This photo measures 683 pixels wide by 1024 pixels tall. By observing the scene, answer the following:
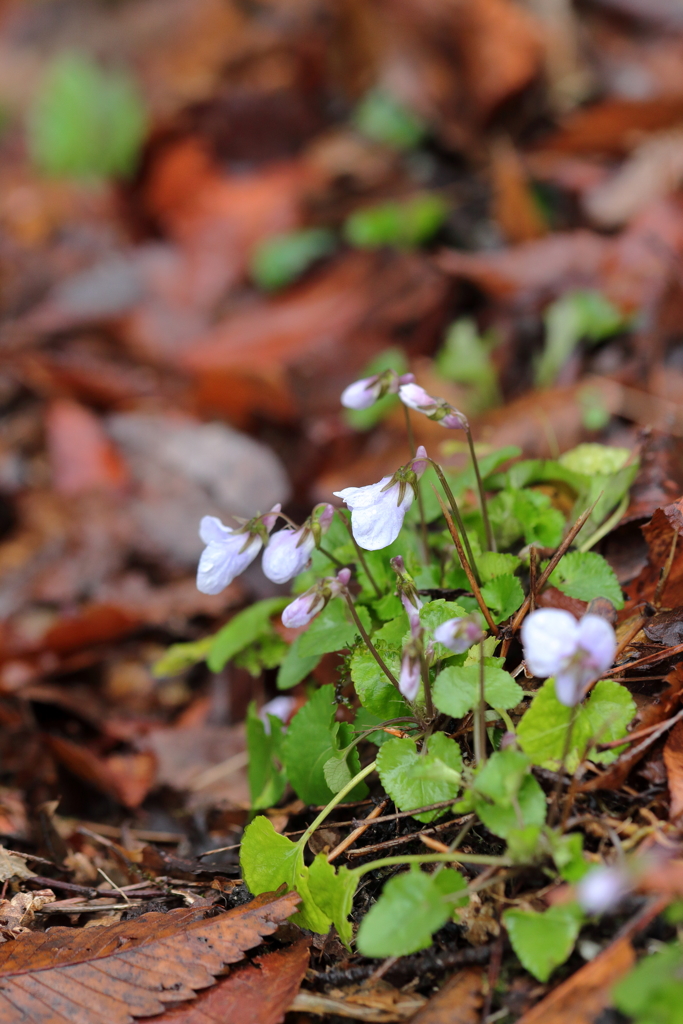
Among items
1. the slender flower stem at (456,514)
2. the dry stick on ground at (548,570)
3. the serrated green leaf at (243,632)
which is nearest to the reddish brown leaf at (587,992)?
the dry stick on ground at (548,570)

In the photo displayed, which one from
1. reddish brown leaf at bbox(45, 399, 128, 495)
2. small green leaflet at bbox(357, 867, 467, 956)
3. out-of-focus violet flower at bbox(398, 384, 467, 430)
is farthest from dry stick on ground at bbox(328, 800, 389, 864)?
reddish brown leaf at bbox(45, 399, 128, 495)

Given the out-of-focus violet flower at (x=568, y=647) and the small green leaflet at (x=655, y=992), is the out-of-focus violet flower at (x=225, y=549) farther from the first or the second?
the small green leaflet at (x=655, y=992)

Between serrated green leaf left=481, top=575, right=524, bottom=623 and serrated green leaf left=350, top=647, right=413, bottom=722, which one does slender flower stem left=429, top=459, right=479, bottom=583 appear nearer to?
serrated green leaf left=481, top=575, right=524, bottom=623

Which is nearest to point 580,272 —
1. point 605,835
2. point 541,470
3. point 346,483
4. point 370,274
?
point 370,274

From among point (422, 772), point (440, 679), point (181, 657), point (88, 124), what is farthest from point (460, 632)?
point (88, 124)

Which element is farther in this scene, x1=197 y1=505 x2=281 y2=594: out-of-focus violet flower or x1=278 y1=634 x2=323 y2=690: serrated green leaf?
x1=278 y1=634 x2=323 y2=690: serrated green leaf

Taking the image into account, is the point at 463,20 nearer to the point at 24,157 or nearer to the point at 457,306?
the point at 457,306
